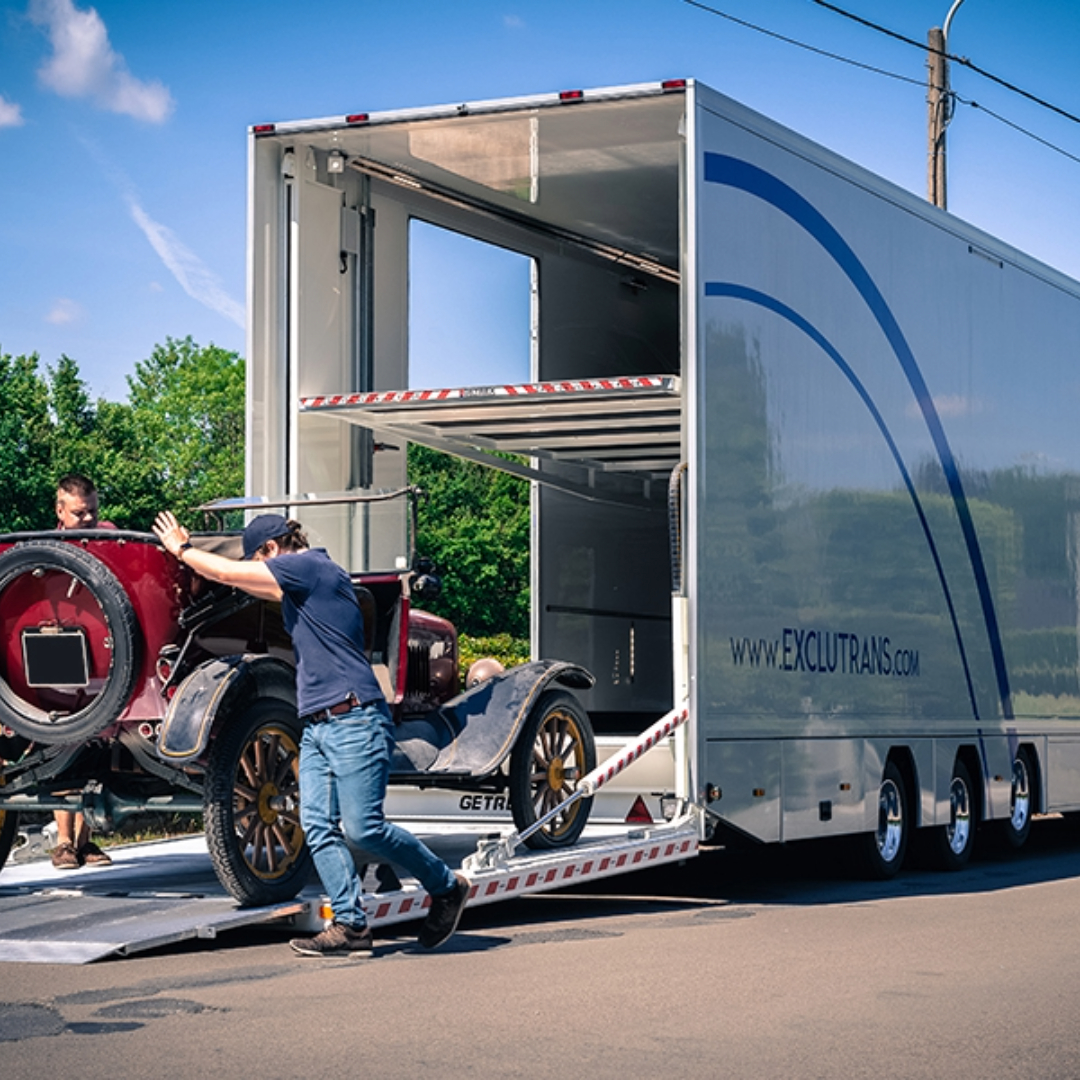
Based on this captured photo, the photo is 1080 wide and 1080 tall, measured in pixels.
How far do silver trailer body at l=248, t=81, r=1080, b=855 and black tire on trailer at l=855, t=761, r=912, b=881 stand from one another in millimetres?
129

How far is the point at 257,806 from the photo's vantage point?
843 cm

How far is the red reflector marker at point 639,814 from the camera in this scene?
10.2 metres

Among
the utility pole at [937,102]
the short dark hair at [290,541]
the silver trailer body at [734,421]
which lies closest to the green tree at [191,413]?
the utility pole at [937,102]

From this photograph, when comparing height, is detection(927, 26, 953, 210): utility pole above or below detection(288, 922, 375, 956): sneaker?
above

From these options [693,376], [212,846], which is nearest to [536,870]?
[212,846]

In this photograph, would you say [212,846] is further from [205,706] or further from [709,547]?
[709,547]

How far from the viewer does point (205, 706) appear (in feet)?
26.5

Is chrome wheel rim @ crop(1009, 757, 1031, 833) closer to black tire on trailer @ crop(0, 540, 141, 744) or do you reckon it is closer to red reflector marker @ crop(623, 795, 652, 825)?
red reflector marker @ crop(623, 795, 652, 825)

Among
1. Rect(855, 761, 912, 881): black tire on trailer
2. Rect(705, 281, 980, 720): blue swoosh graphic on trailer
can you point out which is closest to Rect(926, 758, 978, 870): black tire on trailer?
Rect(705, 281, 980, 720): blue swoosh graphic on trailer

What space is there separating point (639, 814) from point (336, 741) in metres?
2.86

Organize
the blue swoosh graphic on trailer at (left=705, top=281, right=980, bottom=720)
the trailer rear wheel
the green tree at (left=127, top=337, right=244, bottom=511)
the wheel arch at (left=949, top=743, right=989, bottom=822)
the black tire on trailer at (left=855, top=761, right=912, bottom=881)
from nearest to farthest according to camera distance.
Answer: the trailer rear wheel → the blue swoosh graphic on trailer at (left=705, top=281, right=980, bottom=720) → the black tire on trailer at (left=855, top=761, right=912, bottom=881) → the wheel arch at (left=949, top=743, right=989, bottom=822) → the green tree at (left=127, top=337, right=244, bottom=511)

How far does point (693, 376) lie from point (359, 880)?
3.35 m

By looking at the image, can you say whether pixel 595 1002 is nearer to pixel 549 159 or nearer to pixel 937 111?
pixel 549 159

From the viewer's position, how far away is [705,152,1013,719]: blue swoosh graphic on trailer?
10.5 m
